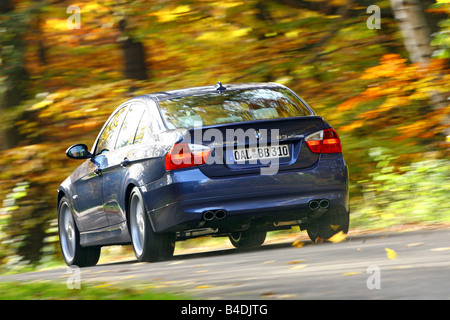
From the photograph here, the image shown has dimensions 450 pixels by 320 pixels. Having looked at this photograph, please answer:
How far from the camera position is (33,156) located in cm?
1761

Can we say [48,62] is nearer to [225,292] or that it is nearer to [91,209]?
[91,209]

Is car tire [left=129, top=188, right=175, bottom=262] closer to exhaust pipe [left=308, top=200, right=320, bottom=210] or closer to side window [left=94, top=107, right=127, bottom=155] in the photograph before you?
side window [left=94, top=107, right=127, bottom=155]

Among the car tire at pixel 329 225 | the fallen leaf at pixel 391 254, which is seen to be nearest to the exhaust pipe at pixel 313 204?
the car tire at pixel 329 225

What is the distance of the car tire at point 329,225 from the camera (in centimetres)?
972

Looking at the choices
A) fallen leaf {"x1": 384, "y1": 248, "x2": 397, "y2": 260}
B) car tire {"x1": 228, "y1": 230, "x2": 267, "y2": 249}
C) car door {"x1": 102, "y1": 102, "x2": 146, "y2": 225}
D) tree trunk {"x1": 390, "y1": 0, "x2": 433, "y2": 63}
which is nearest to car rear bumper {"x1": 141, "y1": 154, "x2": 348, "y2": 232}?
car door {"x1": 102, "y1": 102, "x2": 146, "y2": 225}

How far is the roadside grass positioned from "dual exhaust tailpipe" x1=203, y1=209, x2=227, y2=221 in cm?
130

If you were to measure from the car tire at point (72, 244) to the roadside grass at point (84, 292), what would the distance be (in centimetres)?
307

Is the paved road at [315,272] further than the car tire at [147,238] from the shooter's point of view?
No

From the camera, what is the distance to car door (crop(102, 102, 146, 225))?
32.2ft

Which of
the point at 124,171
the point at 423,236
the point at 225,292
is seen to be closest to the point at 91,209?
the point at 124,171

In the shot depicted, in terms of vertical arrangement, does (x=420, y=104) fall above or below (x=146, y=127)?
below

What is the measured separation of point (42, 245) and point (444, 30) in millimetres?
8353

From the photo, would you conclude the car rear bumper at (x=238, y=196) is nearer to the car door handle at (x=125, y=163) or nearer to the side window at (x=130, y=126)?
the car door handle at (x=125, y=163)

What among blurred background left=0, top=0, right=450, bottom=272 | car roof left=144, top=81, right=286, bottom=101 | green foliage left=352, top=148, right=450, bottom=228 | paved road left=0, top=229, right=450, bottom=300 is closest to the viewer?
paved road left=0, top=229, right=450, bottom=300
